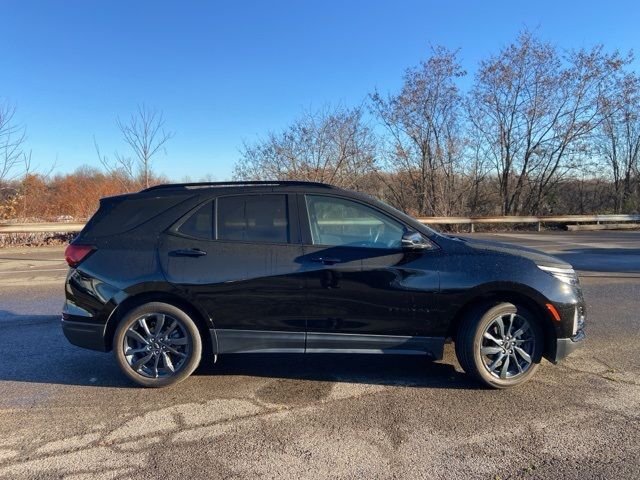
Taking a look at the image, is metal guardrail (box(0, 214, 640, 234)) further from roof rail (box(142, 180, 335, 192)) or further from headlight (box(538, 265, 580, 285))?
headlight (box(538, 265, 580, 285))

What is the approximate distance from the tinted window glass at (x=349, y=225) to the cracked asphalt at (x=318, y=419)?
1.30 m

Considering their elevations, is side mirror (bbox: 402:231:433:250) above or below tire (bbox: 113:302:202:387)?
above

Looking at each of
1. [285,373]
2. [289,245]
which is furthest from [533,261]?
[285,373]

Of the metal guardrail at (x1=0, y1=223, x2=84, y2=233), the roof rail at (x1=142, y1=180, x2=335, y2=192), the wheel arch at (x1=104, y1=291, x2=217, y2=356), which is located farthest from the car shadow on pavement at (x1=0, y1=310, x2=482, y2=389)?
the metal guardrail at (x1=0, y1=223, x2=84, y2=233)

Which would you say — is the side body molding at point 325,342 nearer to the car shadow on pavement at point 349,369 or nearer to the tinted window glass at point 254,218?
the car shadow on pavement at point 349,369

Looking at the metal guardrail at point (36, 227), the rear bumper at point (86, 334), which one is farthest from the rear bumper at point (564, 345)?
the metal guardrail at point (36, 227)

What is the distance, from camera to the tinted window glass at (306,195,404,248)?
4336mm

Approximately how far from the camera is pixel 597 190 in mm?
29422

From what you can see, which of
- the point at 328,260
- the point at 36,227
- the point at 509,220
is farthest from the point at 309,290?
the point at 509,220

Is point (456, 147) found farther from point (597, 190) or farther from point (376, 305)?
point (376, 305)

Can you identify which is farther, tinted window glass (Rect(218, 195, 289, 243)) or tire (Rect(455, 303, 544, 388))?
tinted window glass (Rect(218, 195, 289, 243))

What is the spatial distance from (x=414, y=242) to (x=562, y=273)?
4.48ft

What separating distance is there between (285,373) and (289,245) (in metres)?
1.31

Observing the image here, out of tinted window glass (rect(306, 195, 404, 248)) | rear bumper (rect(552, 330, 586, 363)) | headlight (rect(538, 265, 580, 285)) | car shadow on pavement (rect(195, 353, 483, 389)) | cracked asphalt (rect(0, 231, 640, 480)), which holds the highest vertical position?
tinted window glass (rect(306, 195, 404, 248))
